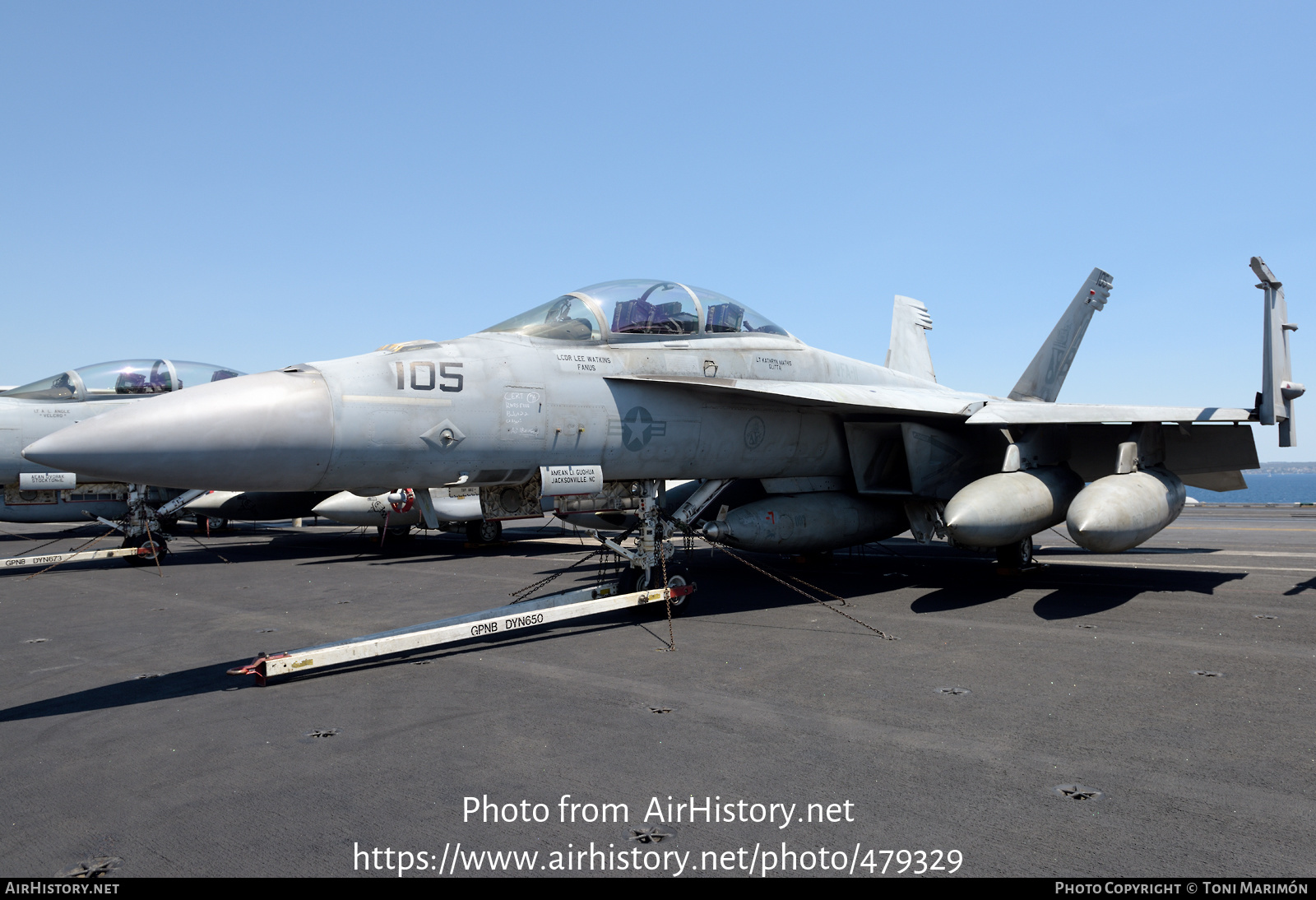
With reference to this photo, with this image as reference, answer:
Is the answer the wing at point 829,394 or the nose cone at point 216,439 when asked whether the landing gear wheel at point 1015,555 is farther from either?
the nose cone at point 216,439

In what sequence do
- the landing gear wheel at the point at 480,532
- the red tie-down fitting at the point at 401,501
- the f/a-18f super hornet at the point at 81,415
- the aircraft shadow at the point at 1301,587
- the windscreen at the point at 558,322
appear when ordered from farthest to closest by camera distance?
the landing gear wheel at the point at 480,532 < the red tie-down fitting at the point at 401,501 < the f/a-18f super hornet at the point at 81,415 < the aircraft shadow at the point at 1301,587 < the windscreen at the point at 558,322

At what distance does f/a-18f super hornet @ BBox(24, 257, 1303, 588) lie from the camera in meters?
5.40

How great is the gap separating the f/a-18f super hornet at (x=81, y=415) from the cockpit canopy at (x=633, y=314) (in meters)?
7.32

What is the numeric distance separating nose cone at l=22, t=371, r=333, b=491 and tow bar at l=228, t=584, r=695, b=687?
3.98 ft

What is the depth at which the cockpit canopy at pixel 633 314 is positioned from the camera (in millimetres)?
7547

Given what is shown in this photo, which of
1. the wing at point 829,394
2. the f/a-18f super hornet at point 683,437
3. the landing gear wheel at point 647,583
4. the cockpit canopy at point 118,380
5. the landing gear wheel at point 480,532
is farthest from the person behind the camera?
the landing gear wheel at point 480,532

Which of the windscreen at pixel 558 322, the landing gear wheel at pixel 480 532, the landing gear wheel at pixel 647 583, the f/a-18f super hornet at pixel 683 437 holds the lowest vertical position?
the landing gear wheel at pixel 480 532

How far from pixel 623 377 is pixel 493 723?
3650mm

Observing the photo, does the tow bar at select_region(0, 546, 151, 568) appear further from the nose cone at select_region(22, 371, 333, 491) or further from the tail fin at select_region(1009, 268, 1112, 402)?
the tail fin at select_region(1009, 268, 1112, 402)

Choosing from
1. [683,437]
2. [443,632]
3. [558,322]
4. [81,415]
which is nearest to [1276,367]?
[683,437]

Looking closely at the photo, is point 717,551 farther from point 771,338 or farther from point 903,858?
point 903,858

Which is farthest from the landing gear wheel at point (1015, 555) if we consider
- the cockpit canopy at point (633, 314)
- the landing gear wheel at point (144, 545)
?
the landing gear wheel at point (144, 545)

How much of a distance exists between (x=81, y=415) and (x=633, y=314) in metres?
10.9

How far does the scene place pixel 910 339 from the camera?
16891mm
